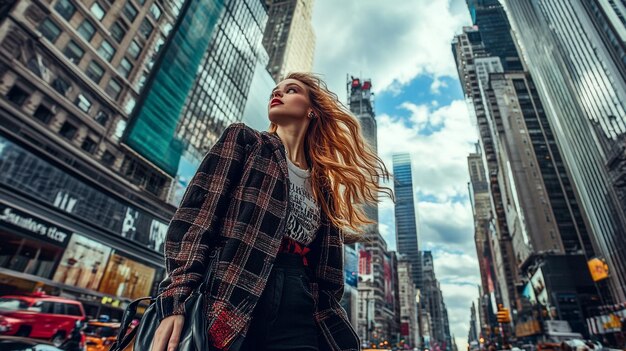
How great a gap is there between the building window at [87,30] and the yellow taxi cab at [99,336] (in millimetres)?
26496

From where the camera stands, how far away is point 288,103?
253 centimetres

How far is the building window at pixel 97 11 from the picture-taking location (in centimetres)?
2897

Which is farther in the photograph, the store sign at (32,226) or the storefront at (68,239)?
the storefront at (68,239)

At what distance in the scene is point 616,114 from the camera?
38.4m

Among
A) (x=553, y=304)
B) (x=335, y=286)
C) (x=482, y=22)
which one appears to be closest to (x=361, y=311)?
(x=553, y=304)

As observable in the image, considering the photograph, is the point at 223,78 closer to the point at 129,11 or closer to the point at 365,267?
the point at 129,11

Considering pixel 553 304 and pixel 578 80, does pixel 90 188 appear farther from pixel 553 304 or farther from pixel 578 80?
pixel 578 80

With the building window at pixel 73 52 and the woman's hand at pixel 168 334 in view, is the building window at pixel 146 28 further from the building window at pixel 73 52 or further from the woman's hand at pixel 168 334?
the woman's hand at pixel 168 334

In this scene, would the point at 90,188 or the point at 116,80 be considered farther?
the point at 116,80

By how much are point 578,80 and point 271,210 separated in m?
63.2

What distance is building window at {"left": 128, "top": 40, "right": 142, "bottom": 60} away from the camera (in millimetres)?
33497

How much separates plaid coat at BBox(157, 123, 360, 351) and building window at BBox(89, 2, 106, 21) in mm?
36356

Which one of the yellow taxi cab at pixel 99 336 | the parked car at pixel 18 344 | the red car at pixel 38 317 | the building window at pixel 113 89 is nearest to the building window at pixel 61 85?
the building window at pixel 113 89

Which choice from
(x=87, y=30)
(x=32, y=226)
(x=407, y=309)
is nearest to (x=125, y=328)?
(x=32, y=226)
